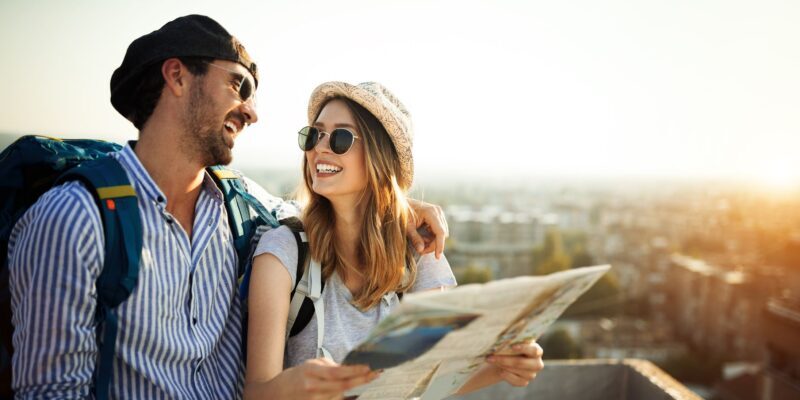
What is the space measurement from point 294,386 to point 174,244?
59 centimetres

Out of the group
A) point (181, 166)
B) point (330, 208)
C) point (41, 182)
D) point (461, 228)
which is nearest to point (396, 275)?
point (330, 208)

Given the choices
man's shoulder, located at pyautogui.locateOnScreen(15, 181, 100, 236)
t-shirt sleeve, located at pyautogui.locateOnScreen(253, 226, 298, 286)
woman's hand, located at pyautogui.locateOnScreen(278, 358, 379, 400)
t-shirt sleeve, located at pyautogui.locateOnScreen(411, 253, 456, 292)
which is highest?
man's shoulder, located at pyautogui.locateOnScreen(15, 181, 100, 236)

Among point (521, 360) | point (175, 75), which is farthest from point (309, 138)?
point (521, 360)

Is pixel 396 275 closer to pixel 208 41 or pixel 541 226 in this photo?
pixel 208 41

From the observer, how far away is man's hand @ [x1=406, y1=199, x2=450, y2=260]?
1.97 meters

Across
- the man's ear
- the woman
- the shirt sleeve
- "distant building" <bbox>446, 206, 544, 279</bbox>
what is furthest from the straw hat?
"distant building" <bbox>446, 206, 544, 279</bbox>

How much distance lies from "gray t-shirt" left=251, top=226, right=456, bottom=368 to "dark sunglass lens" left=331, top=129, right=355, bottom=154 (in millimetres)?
300

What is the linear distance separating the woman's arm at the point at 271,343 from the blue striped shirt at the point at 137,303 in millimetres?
168

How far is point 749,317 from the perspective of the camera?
27.2 m

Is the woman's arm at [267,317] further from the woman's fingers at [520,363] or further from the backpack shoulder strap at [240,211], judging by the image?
the woman's fingers at [520,363]

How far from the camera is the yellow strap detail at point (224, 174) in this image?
1929 mm

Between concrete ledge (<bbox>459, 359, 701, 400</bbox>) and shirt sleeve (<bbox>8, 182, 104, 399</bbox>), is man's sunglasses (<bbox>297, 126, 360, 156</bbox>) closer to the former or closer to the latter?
shirt sleeve (<bbox>8, 182, 104, 399</bbox>)

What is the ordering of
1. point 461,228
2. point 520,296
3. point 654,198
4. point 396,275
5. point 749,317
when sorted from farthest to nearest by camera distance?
point 654,198 → point 461,228 → point 749,317 → point 396,275 → point 520,296

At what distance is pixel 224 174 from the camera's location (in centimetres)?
196
